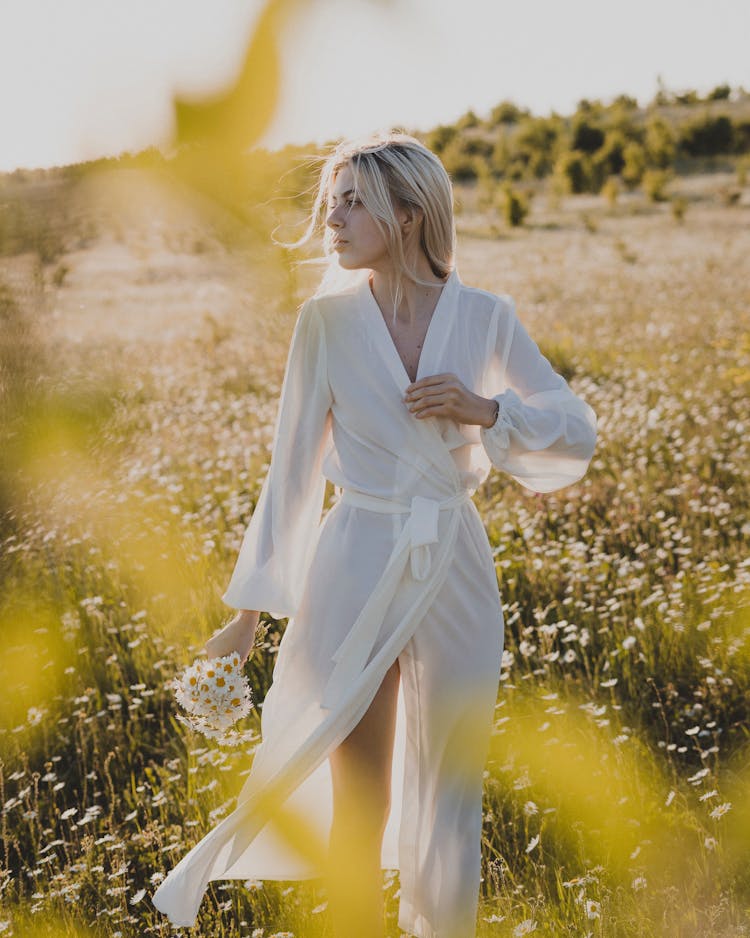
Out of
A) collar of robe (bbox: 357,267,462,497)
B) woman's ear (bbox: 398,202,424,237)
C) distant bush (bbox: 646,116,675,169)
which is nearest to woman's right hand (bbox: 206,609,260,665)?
collar of robe (bbox: 357,267,462,497)

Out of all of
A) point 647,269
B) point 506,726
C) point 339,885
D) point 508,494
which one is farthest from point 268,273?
point 647,269

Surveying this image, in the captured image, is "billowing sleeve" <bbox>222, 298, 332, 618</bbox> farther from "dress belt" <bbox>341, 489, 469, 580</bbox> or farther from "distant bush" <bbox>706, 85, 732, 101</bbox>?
"distant bush" <bbox>706, 85, 732, 101</bbox>

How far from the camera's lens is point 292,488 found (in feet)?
7.64

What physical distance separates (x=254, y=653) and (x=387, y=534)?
1.76 meters

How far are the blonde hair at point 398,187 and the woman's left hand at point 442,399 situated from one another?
240 mm

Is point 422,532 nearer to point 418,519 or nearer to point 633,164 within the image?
point 418,519

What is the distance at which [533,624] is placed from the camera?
4180 millimetres

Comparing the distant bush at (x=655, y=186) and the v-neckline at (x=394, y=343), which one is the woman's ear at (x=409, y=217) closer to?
the v-neckline at (x=394, y=343)

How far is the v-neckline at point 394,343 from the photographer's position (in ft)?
7.26

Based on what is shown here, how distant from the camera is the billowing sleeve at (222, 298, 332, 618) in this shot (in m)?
2.28

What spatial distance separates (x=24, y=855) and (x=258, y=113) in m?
2.67

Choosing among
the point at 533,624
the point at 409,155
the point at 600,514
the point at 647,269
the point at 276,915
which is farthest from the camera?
the point at 647,269

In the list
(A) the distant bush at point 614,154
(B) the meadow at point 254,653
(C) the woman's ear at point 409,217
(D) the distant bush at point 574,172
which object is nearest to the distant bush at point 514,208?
(D) the distant bush at point 574,172

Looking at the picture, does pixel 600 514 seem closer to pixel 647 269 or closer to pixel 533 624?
pixel 533 624
